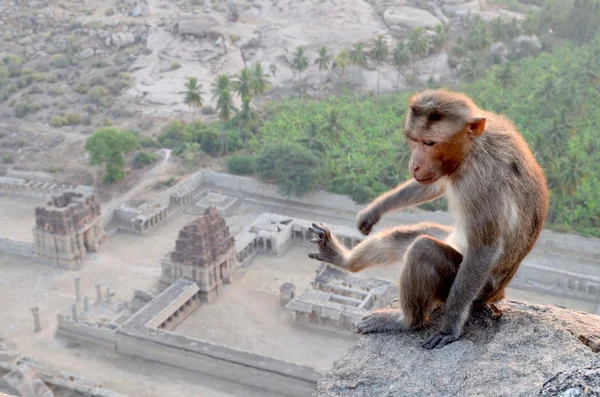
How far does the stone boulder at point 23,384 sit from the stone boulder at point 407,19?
57698 millimetres

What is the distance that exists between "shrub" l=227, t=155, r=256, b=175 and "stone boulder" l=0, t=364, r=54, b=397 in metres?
24.2

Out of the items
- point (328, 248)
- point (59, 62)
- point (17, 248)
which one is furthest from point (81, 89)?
point (328, 248)

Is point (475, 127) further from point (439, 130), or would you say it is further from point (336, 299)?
point (336, 299)

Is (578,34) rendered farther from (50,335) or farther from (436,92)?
(436,92)

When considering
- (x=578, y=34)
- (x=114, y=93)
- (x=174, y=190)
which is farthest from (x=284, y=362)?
(x=578, y=34)

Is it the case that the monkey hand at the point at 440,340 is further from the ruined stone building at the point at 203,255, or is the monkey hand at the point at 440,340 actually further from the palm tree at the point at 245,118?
the palm tree at the point at 245,118

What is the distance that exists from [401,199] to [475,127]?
Answer: 2131 millimetres

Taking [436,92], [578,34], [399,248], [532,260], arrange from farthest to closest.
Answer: [578,34] < [532,260] < [399,248] < [436,92]

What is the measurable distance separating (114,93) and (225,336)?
37827 mm

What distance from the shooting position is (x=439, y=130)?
8.64 m

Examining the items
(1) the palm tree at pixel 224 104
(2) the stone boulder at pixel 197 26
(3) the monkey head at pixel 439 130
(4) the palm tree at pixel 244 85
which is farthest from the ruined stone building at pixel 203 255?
(2) the stone boulder at pixel 197 26

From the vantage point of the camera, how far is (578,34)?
2960 inches

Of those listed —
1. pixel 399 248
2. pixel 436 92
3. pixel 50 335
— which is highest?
pixel 436 92

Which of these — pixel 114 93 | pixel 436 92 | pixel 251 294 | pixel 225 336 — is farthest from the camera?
pixel 114 93
